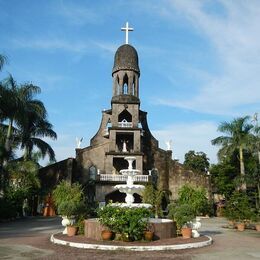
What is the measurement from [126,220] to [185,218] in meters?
3.37

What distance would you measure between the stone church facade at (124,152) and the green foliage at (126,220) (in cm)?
2335

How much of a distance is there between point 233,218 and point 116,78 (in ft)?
71.0

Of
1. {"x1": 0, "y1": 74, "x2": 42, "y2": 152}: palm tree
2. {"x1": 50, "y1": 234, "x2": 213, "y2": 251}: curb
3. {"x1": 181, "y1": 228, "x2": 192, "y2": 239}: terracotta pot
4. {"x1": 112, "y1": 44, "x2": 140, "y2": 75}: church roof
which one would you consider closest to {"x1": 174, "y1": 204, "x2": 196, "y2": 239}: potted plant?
{"x1": 181, "y1": 228, "x2": 192, "y2": 239}: terracotta pot

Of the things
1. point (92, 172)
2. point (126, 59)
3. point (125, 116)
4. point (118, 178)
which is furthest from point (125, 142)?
point (126, 59)

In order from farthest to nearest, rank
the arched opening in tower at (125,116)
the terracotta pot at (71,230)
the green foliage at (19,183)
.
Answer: the arched opening in tower at (125,116)
the green foliage at (19,183)
the terracotta pot at (71,230)

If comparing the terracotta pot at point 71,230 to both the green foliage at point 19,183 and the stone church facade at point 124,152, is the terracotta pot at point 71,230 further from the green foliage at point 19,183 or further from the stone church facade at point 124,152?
the stone church facade at point 124,152

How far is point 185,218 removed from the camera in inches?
638

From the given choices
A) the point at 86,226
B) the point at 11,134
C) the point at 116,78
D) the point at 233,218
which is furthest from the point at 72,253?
the point at 116,78

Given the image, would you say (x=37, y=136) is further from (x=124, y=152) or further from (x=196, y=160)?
(x=196, y=160)

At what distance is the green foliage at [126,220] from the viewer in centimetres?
1387

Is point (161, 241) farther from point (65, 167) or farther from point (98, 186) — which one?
point (65, 167)

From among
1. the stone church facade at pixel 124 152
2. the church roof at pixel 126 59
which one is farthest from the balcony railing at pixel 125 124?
the church roof at pixel 126 59

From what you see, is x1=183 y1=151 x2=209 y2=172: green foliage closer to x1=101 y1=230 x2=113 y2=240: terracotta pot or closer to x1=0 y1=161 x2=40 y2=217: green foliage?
x1=0 y1=161 x2=40 y2=217: green foliage

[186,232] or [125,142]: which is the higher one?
[125,142]
